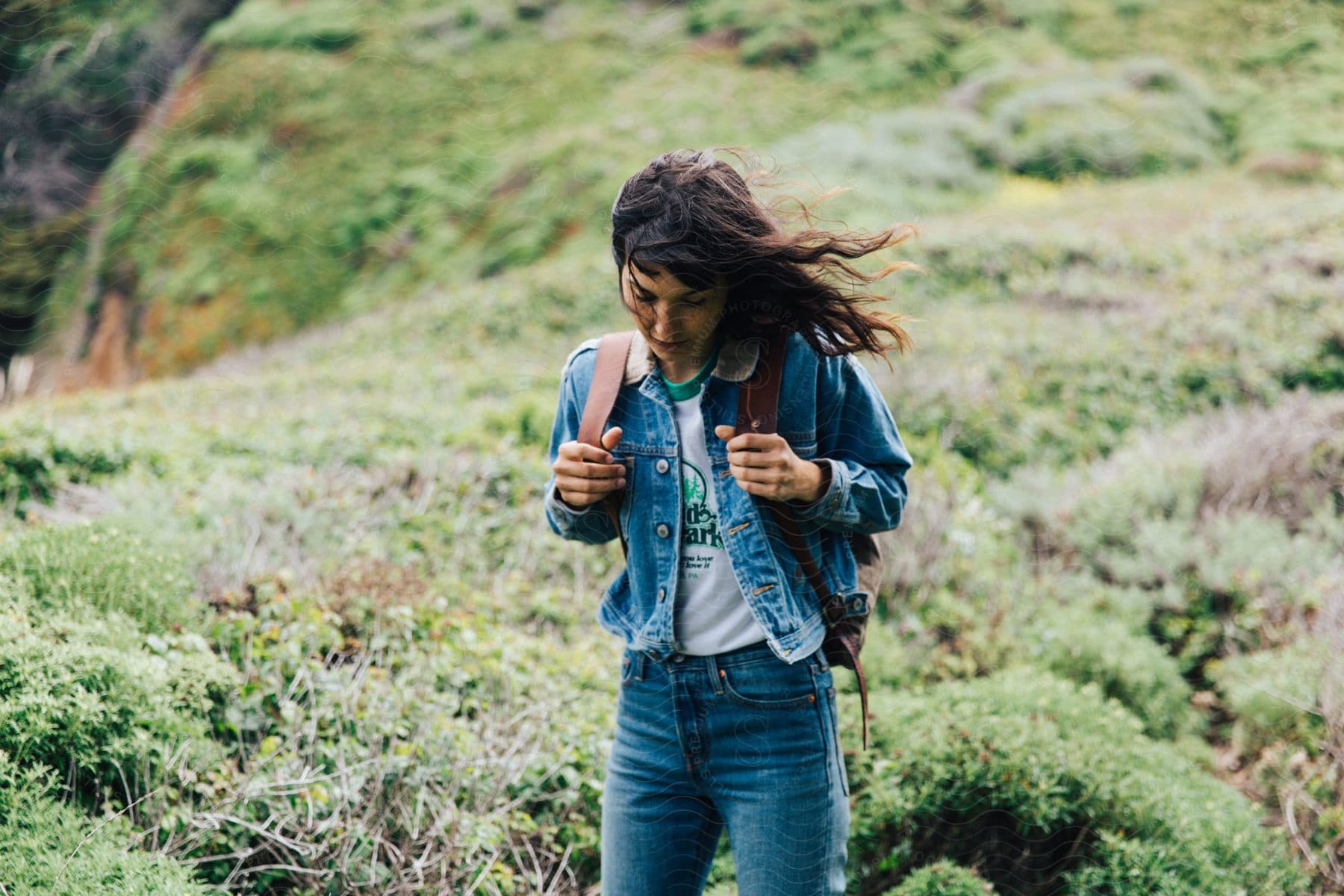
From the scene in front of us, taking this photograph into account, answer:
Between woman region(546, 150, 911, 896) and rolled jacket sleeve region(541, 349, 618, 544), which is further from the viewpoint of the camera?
rolled jacket sleeve region(541, 349, 618, 544)

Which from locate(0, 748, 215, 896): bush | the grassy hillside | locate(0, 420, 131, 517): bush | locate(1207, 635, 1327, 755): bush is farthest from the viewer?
locate(0, 420, 131, 517): bush

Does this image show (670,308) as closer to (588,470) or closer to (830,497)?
(588,470)

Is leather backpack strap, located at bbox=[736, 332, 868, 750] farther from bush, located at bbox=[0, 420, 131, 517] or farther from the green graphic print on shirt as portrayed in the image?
bush, located at bbox=[0, 420, 131, 517]

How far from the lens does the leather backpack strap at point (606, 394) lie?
196cm

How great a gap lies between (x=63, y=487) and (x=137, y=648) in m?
2.56

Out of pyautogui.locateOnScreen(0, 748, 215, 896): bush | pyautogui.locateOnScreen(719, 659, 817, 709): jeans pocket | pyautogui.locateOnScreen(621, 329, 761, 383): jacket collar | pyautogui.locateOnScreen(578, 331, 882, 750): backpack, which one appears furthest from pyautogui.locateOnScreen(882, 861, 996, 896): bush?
pyautogui.locateOnScreen(0, 748, 215, 896): bush

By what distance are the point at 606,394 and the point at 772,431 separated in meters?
0.36

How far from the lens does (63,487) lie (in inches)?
192

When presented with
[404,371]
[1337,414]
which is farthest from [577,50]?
[1337,414]

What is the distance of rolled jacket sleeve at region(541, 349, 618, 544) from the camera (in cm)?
203

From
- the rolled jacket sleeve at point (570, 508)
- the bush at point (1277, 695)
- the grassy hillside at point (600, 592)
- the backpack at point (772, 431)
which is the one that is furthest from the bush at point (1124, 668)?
the rolled jacket sleeve at point (570, 508)

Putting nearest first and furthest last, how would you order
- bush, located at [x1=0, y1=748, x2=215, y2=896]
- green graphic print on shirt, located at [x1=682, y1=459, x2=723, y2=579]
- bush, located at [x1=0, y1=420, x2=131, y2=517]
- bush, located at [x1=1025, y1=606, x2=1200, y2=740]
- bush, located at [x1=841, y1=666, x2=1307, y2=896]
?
green graphic print on shirt, located at [x1=682, y1=459, x2=723, y2=579] → bush, located at [x1=0, y1=748, x2=215, y2=896] → bush, located at [x1=841, y1=666, x2=1307, y2=896] → bush, located at [x1=1025, y1=606, x2=1200, y2=740] → bush, located at [x1=0, y1=420, x2=131, y2=517]

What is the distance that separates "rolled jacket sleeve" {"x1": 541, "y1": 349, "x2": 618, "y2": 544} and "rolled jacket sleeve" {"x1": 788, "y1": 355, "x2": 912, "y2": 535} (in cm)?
44

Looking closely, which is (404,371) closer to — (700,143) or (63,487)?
(63,487)
